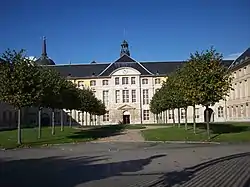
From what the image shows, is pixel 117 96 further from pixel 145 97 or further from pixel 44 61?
pixel 44 61

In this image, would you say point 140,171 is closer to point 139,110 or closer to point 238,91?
point 238,91

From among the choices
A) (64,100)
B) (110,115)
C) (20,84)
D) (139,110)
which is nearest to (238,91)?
(139,110)

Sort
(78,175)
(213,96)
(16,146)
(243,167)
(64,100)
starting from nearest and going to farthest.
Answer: (78,175) → (243,167) → (16,146) → (213,96) → (64,100)

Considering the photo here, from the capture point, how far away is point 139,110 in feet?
342

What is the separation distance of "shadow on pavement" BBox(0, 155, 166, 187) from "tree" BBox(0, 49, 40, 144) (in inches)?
459

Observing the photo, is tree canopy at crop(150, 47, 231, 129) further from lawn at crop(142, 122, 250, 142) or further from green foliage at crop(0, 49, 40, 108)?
green foliage at crop(0, 49, 40, 108)

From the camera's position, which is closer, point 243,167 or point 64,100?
point 243,167

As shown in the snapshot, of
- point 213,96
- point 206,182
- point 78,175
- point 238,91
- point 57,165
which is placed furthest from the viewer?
point 238,91

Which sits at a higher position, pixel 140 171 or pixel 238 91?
pixel 238 91

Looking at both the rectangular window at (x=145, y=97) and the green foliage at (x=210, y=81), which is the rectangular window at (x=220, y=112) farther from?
the green foliage at (x=210, y=81)

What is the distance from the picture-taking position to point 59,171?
13117 mm

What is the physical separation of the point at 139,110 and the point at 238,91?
93.4 feet

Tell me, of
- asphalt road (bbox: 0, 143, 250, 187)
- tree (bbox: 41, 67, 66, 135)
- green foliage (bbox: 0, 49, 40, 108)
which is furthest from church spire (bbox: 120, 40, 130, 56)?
asphalt road (bbox: 0, 143, 250, 187)

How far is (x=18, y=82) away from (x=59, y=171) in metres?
15.9
